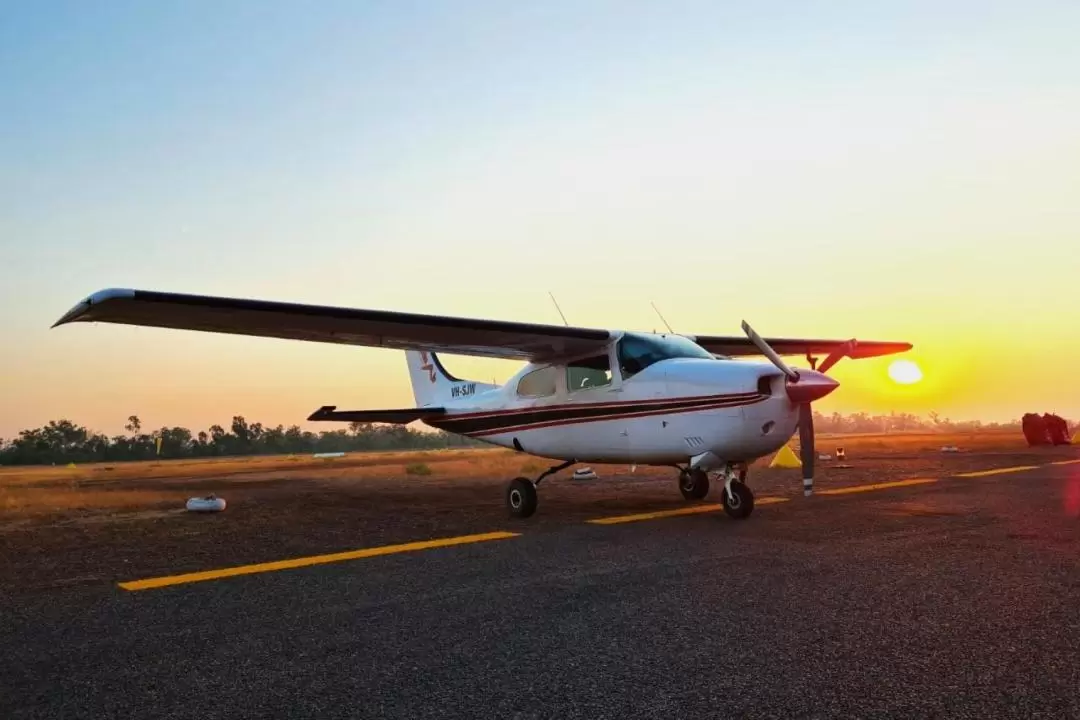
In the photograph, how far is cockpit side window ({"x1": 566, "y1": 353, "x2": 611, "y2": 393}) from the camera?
33.7 feet

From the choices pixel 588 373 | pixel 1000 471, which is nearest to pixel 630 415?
pixel 588 373

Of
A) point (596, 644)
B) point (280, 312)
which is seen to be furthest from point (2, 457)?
point (596, 644)

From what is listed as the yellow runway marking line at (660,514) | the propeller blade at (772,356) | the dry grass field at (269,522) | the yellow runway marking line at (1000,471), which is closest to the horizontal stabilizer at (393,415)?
the dry grass field at (269,522)

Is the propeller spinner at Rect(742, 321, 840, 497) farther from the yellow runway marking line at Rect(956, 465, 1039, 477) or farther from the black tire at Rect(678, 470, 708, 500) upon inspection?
the yellow runway marking line at Rect(956, 465, 1039, 477)

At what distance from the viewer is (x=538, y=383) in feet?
37.7

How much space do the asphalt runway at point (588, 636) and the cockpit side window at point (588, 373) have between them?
148 inches

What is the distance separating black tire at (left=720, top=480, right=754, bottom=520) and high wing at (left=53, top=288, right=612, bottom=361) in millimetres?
2880

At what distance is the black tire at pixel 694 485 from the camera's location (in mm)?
11461

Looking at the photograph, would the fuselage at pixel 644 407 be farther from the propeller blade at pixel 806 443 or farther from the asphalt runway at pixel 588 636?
the asphalt runway at pixel 588 636

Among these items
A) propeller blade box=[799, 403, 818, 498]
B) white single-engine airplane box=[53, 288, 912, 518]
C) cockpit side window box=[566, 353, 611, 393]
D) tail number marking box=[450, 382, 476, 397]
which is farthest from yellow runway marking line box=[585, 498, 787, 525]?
tail number marking box=[450, 382, 476, 397]

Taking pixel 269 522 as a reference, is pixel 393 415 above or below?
above

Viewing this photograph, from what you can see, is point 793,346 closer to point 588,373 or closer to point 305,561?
point 588,373

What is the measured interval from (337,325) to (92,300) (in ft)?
10.4

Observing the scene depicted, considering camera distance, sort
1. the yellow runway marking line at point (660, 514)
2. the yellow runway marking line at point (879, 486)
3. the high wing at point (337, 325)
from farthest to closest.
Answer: the yellow runway marking line at point (879, 486) < the yellow runway marking line at point (660, 514) < the high wing at point (337, 325)
